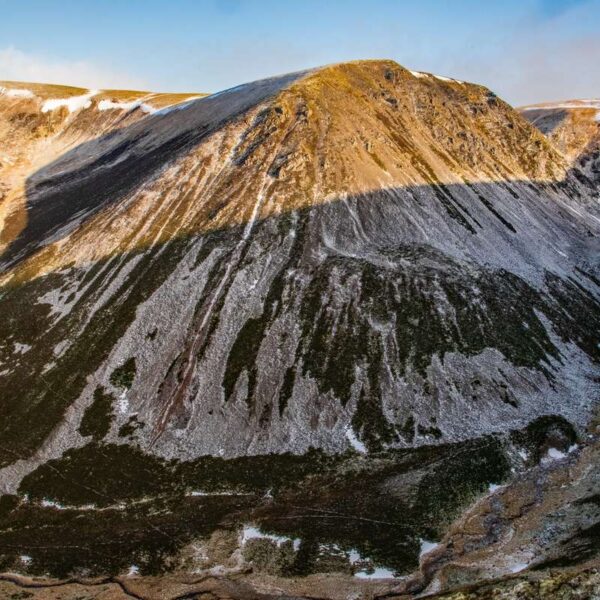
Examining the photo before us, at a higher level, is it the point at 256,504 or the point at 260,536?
the point at 256,504

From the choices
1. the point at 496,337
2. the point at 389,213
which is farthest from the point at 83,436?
the point at 389,213

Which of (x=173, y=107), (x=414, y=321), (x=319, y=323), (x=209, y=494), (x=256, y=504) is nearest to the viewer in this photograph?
(x=256, y=504)

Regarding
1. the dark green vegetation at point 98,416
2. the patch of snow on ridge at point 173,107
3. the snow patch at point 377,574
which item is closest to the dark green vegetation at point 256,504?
the snow patch at point 377,574

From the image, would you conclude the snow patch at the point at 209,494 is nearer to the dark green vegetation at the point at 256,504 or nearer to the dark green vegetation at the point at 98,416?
the dark green vegetation at the point at 256,504

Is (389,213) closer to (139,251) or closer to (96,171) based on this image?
A: (139,251)

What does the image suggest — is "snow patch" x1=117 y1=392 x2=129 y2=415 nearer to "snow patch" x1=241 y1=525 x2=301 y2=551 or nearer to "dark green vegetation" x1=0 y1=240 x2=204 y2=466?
"dark green vegetation" x1=0 y1=240 x2=204 y2=466

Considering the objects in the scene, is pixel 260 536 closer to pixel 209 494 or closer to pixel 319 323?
pixel 209 494

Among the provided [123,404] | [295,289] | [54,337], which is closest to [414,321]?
[295,289]
